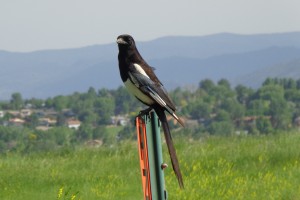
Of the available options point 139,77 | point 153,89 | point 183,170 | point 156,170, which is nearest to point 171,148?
point 156,170

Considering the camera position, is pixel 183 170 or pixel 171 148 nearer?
pixel 171 148

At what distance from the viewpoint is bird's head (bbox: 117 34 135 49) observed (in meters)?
7.25

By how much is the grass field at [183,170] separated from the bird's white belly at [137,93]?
14.3 feet

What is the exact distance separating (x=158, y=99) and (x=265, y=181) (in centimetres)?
647

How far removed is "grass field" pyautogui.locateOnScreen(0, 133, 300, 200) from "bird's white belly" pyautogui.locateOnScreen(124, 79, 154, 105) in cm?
435

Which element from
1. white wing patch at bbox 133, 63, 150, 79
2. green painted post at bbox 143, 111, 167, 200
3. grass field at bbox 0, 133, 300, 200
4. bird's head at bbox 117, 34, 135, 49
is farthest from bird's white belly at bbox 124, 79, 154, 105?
grass field at bbox 0, 133, 300, 200

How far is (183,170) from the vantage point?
14.5m

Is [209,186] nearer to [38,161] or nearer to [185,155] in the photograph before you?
[185,155]

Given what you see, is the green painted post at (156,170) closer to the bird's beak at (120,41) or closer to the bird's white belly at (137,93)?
the bird's white belly at (137,93)

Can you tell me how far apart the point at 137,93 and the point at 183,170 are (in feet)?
23.9

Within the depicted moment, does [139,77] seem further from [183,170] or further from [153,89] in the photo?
[183,170]

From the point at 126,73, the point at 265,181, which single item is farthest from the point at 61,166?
the point at 126,73

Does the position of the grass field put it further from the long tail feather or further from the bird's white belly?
the long tail feather

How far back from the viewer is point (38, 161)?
53.3ft
